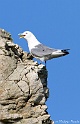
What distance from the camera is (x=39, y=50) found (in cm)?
1611

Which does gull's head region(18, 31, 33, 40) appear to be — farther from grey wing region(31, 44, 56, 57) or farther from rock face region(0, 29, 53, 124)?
rock face region(0, 29, 53, 124)

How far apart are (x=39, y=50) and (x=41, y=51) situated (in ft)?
0.27

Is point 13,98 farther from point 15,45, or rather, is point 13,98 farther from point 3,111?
point 15,45

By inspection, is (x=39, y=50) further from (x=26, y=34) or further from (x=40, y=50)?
(x=26, y=34)

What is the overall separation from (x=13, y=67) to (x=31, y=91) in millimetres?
940

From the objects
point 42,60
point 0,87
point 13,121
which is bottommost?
point 13,121

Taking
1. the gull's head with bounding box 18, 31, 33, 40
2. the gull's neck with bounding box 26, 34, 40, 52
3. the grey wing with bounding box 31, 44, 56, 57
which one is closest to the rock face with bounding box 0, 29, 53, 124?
the grey wing with bounding box 31, 44, 56, 57

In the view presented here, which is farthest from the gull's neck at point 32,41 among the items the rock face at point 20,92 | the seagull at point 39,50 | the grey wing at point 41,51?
the rock face at point 20,92

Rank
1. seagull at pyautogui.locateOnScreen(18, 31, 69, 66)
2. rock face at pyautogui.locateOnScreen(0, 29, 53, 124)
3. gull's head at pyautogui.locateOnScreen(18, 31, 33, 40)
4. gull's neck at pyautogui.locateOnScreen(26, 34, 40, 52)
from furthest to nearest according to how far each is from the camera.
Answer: gull's head at pyautogui.locateOnScreen(18, 31, 33, 40) → gull's neck at pyautogui.locateOnScreen(26, 34, 40, 52) → seagull at pyautogui.locateOnScreen(18, 31, 69, 66) → rock face at pyautogui.locateOnScreen(0, 29, 53, 124)

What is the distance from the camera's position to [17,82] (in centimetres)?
1442

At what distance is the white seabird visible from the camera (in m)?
15.7

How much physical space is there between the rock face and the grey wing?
877 mm

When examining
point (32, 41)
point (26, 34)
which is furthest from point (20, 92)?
point (26, 34)

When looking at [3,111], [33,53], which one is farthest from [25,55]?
[3,111]
